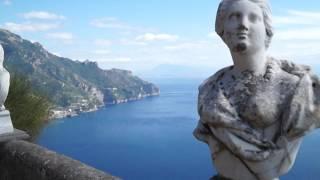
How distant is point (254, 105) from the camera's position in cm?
254

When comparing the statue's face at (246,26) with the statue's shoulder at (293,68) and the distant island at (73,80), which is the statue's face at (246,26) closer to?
the statue's shoulder at (293,68)

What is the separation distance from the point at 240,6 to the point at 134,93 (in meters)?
121

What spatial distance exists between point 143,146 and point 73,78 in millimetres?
51476

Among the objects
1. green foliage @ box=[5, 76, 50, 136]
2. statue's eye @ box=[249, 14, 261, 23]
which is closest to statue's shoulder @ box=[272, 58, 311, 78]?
statue's eye @ box=[249, 14, 261, 23]

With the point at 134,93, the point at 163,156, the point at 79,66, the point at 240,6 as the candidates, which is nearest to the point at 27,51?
the point at 79,66

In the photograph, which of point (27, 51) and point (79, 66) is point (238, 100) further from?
point (79, 66)

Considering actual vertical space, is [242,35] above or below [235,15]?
below

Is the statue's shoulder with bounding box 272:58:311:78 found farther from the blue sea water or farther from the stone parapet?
the blue sea water

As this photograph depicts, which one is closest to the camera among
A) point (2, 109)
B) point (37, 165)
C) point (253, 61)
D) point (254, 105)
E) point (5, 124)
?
point (254, 105)

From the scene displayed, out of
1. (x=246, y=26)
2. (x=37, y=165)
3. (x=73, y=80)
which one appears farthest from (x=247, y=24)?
(x=73, y=80)

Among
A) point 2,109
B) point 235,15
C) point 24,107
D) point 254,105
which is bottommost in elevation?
point 24,107

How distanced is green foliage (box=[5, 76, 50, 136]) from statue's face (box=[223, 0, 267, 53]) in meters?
14.8

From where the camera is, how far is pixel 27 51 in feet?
347

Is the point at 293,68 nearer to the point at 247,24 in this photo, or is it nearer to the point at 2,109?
the point at 247,24
